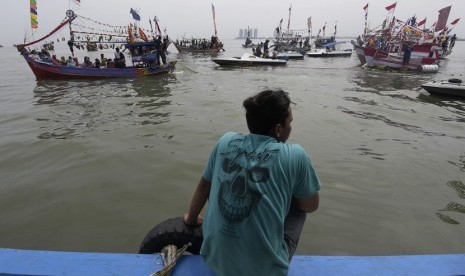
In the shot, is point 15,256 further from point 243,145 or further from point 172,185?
point 172,185

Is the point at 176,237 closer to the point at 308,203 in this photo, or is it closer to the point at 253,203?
the point at 253,203

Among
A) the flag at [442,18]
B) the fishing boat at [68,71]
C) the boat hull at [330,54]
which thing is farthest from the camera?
the boat hull at [330,54]

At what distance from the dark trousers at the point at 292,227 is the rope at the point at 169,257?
0.77 meters

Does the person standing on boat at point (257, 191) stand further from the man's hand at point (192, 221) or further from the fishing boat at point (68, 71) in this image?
the fishing boat at point (68, 71)

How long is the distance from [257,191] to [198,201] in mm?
733

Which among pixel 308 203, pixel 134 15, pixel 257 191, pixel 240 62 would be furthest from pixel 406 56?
pixel 257 191

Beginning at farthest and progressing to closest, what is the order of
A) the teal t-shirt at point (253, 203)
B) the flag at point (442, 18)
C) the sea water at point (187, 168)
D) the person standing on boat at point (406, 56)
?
the flag at point (442, 18) → the person standing on boat at point (406, 56) → the sea water at point (187, 168) → the teal t-shirt at point (253, 203)

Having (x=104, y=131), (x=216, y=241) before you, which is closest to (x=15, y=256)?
(x=216, y=241)

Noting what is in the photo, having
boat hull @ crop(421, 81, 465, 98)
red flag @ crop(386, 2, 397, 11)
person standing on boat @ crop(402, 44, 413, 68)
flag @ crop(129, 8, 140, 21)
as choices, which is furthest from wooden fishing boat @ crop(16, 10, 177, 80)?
red flag @ crop(386, 2, 397, 11)

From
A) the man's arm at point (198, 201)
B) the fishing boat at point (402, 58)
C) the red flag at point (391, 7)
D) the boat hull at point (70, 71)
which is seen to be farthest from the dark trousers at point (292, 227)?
the red flag at point (391, 7)

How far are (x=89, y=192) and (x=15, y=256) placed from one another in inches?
120

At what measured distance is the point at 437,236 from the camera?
13.3 feet

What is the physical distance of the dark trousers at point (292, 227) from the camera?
206cm

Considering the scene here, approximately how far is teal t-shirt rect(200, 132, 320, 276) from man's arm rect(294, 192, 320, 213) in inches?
5.1
